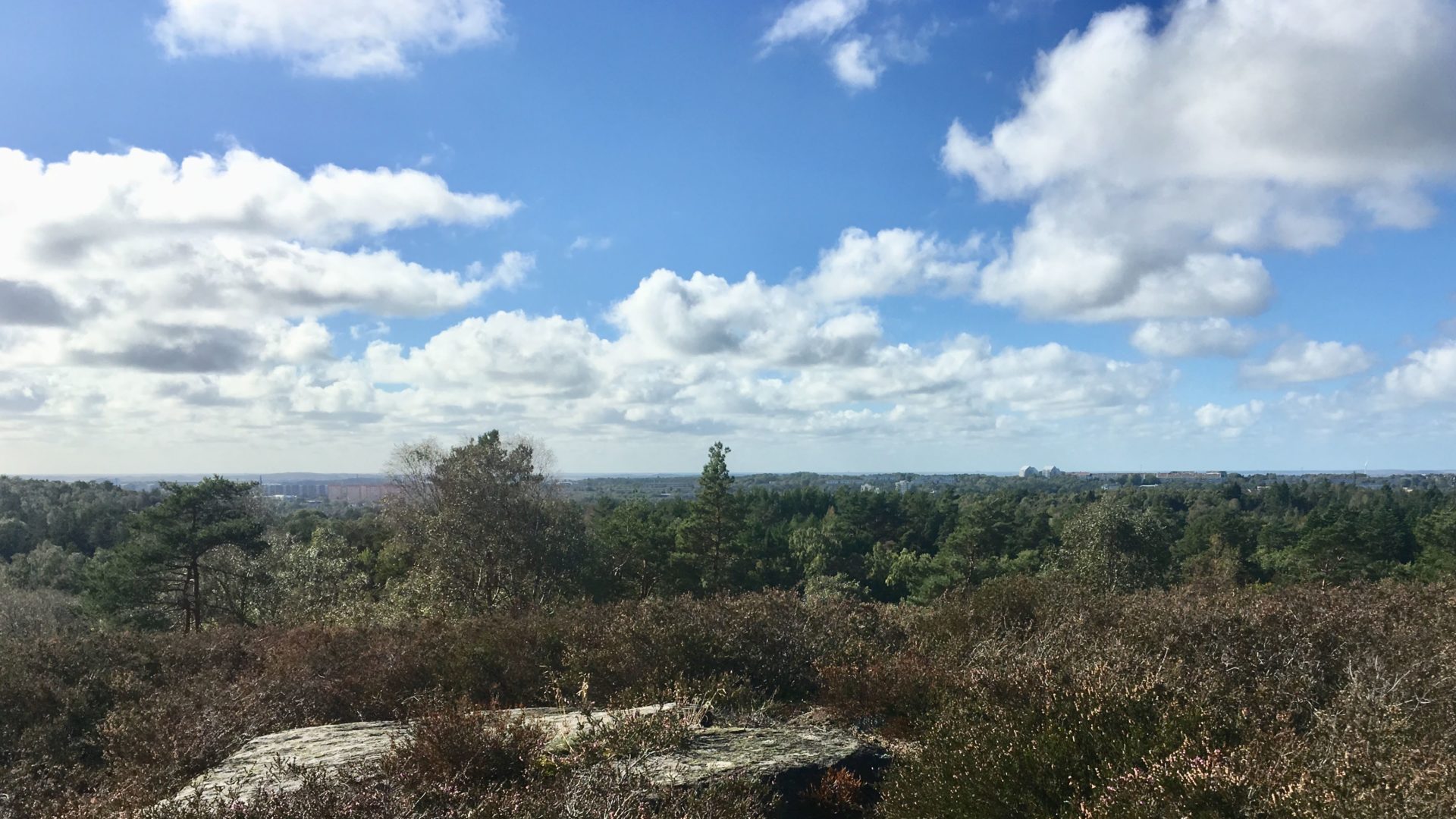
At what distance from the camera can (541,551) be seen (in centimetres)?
2436

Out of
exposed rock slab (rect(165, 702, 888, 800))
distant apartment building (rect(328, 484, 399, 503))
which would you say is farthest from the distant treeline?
distant apartment building (rect(328, 484, 399, 503))

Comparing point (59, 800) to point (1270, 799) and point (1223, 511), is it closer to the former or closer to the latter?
point (1270, 799)

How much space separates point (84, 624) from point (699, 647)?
836 inches

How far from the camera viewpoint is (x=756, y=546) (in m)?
37.8

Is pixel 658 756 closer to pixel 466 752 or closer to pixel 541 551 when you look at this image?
pixel 466 752

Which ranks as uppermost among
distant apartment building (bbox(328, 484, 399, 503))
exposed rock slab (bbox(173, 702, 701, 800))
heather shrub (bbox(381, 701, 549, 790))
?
heather shrub (bbox(381, 701, 549, 790))

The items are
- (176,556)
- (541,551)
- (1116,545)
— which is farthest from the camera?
(1116,545)

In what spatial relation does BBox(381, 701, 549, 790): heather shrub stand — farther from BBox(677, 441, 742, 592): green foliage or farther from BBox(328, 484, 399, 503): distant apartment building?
BBox(328, 484, 399, 503): distant apartment building

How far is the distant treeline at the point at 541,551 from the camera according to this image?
73.9 ft

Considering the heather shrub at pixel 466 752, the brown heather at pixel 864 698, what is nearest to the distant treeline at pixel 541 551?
the brown heather at pixel 864 698

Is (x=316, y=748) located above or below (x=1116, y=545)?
above

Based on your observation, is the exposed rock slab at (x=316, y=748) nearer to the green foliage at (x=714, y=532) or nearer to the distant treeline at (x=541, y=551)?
the distant treeline at (x=541, y=551)

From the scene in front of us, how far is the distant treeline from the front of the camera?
2253 centimetres

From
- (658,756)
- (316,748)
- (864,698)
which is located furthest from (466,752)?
(864,698)
